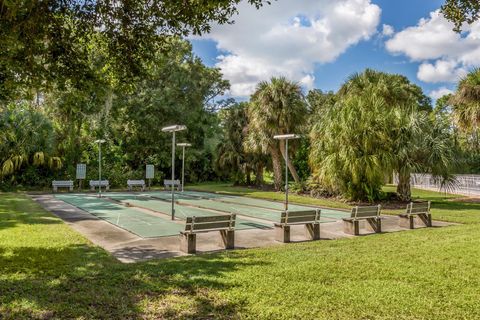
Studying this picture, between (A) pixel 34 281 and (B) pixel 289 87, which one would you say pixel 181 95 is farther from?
(A) pixel 34 281

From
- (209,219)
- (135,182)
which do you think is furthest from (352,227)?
(135,182)

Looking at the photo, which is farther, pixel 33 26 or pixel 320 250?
pixel 320 250

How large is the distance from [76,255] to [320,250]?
5.10 meters

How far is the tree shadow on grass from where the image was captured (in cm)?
486

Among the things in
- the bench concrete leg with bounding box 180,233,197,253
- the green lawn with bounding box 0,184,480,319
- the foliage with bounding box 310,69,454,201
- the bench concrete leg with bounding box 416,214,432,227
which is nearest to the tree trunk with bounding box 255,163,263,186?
the foliage with bounding box 310,69,454,201

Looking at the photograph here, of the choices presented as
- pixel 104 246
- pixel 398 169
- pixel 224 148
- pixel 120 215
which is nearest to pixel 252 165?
pixel 224 148

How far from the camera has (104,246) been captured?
9.12 meters

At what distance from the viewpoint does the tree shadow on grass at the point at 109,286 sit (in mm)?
4859

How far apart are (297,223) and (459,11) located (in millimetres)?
5845

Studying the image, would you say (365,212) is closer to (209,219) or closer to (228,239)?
(228,239)

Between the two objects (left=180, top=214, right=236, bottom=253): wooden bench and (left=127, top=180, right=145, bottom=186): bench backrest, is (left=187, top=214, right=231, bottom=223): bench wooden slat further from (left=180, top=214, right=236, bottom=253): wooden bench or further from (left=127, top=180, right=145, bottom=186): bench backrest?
(left=127, top=180, right=145, bottom=186): bench backrest

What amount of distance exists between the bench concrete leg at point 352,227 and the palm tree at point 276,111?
633 inches

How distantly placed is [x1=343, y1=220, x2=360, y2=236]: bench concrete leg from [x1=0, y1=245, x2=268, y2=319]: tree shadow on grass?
179 inches

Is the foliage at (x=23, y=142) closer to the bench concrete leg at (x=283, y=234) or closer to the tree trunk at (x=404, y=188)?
the bench concrete leg at (x=283, y=234)
